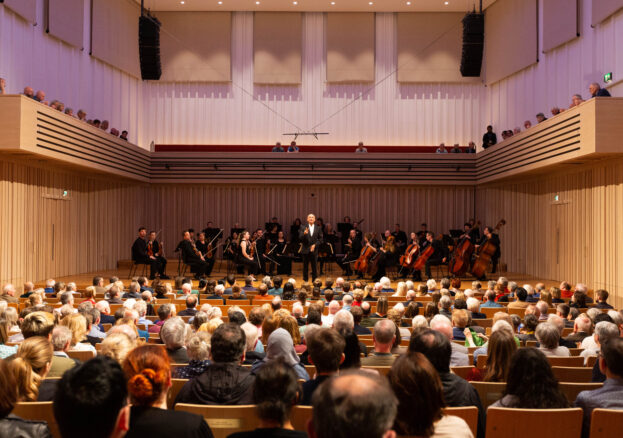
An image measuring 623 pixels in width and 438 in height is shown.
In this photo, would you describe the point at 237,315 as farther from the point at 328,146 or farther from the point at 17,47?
the point at 328,146

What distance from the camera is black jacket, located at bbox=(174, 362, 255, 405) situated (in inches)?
116

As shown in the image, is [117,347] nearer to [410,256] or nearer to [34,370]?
[34,370]

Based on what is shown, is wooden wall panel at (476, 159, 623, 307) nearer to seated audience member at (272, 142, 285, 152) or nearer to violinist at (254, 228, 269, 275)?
seated audience member at (272, 142, 285, 152)

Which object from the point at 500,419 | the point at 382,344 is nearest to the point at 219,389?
the point at 382,344

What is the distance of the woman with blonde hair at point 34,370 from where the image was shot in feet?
9.25

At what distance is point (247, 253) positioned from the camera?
13.8 metres

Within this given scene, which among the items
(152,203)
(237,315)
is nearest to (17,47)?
(152,203)

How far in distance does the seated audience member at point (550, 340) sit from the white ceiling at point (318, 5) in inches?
604

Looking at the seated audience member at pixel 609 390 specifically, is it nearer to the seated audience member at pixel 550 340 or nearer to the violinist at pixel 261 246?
the seated audience member at pixel 550 340

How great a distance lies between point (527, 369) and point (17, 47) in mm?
12981

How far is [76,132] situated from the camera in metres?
12.3

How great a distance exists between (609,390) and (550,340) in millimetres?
1478

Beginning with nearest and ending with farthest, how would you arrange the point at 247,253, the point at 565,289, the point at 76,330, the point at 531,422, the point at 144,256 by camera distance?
the point at 531,422 < the point at 76,330 < the point at 565,289 < the point at 144,256 < the point at 247,253

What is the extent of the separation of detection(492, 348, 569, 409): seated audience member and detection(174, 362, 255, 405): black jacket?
128 cm
